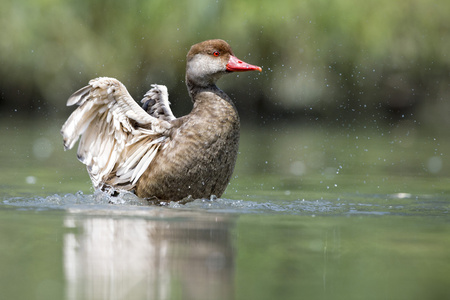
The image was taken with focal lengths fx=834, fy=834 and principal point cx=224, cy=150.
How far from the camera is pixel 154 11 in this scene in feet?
65.7

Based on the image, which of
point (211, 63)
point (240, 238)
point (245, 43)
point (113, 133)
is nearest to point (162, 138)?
point (113, 133)

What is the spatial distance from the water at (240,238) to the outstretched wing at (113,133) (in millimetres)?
254

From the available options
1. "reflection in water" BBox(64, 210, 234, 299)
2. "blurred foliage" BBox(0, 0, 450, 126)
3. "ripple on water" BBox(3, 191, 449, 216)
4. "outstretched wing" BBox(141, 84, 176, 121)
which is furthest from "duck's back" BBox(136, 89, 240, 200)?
"blurred foliage" BBox(0, 0, 450, 126)

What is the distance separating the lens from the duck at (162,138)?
7.32 m

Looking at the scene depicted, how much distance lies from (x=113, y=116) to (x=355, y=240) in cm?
273

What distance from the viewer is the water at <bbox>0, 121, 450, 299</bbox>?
4219 millimetres

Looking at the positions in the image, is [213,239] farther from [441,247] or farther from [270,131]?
[270,131]

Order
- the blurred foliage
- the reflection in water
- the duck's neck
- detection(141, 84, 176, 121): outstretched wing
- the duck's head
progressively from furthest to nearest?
the blurred foliage, detection(141, 84, 176, 121): outstretched wing, the duck's head, the duck's neck, the reflection in water

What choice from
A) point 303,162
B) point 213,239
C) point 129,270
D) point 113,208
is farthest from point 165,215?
point 303,162

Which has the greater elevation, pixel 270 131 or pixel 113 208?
pixel 270 131

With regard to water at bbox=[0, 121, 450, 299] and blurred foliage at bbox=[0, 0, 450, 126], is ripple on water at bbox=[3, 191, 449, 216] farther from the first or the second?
blurred foliage at bbox=[0, 0, 450, 126]

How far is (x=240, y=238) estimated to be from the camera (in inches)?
218

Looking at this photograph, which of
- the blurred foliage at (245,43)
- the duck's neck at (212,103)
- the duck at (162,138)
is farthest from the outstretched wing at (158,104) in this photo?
the blurred foliage at (245,43)

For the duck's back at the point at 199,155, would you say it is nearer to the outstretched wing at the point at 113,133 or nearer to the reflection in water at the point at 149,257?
the outstretched wing at the point at 113,133
